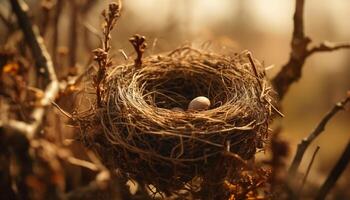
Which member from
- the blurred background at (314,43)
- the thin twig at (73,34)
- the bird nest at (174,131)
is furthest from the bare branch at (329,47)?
the blurred background at (314,43)

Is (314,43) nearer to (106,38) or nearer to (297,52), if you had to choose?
(297,52)

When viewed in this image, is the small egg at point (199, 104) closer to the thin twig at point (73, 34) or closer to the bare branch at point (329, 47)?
the bare branch at point (329, 47)

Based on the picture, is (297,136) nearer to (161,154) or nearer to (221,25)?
(221,25)

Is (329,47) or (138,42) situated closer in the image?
(138,42)

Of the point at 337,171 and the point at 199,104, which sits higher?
the point at 199,104

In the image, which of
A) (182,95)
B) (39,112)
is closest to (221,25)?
(182,95)

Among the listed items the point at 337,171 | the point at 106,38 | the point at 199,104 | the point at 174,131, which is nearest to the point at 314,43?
the point at 199,104

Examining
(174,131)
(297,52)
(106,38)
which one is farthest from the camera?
(297,52)
